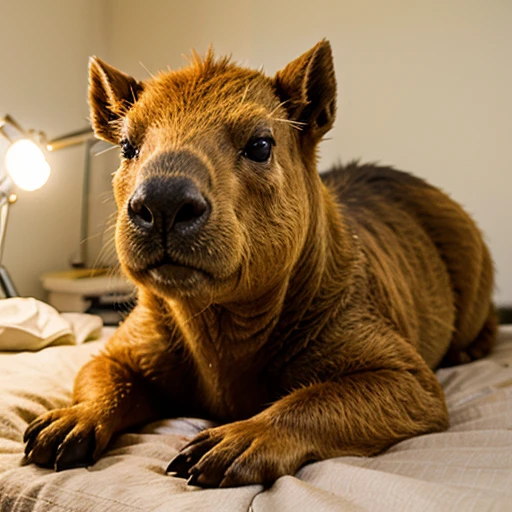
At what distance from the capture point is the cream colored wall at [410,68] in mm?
3486

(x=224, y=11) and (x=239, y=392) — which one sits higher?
(x=224, y=11)

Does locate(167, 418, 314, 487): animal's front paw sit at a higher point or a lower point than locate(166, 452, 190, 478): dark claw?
higher

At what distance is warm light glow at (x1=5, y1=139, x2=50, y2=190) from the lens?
2.27 meters

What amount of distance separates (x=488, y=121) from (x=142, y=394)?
2.76m

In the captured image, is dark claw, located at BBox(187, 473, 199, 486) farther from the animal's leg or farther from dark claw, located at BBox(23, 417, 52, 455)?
dark claw, located at BBox(23, 417, 52, 455)

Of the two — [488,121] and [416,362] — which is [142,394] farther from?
[488,121]

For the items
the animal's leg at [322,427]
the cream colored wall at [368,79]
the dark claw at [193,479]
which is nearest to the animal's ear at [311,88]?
the animal's leg at [322,427]

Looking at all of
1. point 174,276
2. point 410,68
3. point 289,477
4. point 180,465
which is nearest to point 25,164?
point 174,276

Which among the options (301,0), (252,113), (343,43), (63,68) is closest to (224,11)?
(301,0)

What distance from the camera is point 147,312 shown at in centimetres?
169

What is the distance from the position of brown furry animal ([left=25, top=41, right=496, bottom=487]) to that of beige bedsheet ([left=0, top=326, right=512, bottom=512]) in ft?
0.19

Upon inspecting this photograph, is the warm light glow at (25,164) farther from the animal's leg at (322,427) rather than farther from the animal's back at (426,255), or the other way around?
the animal's leg at (322,427)

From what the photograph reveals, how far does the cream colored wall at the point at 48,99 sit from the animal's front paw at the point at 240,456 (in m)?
2.28

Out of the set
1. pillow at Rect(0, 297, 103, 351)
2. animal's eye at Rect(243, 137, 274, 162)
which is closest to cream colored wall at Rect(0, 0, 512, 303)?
A: pillow at Rect(0, 297, 103, 351)
